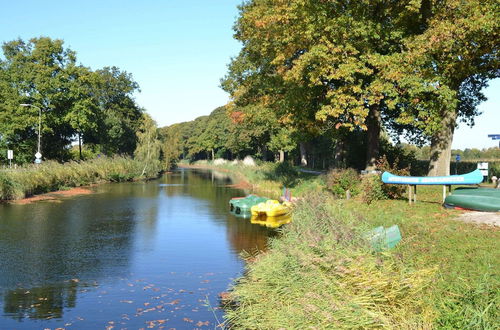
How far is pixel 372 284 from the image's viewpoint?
25.4 ft

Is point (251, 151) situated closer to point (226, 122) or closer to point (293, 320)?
point (226, 122)

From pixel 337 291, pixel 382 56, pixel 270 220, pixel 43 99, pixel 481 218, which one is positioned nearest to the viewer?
pixel 337 291

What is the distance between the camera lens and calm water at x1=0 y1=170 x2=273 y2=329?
433 inches

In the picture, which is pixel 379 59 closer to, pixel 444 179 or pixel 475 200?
pixel 444 179

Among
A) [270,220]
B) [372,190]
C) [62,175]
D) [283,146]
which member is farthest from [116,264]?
[283,146]

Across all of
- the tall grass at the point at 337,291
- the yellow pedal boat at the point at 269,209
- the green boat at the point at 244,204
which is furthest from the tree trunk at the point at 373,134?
the tall grass at the point at 337,291

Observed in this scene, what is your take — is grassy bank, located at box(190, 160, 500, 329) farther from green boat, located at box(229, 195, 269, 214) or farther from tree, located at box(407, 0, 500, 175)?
green boat, located at box(229, 195, 269, 214)

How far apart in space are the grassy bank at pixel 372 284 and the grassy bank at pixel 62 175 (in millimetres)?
26447

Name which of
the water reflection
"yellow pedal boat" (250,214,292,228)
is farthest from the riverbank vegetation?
the water reflection

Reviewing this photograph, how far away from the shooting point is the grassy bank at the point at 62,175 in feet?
109

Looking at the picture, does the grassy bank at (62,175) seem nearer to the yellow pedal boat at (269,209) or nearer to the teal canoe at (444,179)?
the yellow pedal boat at (269,209)

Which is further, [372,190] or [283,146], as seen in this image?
[283,146]

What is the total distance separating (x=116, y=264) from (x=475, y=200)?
13022mm

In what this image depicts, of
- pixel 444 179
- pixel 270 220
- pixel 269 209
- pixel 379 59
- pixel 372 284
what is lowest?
pixel 270 220
